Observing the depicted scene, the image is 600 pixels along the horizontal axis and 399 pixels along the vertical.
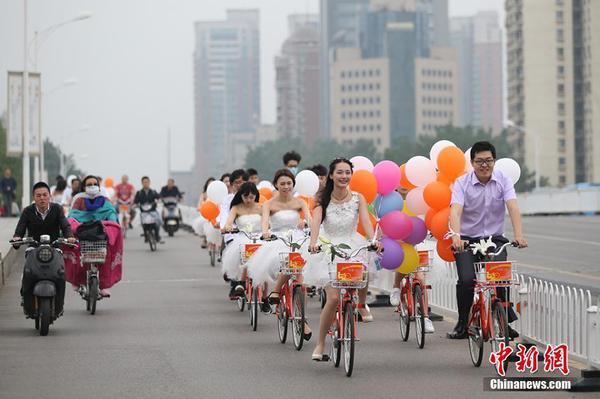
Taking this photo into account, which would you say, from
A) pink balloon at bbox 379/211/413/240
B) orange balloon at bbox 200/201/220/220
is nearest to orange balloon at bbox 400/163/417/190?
pink balloon at bbox 379/211/413/240

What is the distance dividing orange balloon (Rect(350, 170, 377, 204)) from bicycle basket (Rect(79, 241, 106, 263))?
4.77m

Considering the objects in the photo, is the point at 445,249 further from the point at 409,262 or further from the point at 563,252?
the point at 563,252

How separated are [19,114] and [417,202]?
31.6 metres

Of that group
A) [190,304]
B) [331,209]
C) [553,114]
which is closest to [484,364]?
[331,209]

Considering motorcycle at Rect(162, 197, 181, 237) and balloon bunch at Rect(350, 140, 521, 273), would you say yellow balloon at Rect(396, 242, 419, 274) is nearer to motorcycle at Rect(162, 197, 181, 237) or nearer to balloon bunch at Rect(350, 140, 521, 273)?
balloon bunch at Rect(350, 140, 521, 273)

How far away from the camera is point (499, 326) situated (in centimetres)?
1223

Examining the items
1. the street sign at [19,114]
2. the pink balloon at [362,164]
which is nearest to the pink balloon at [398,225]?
the pink balloon at [362,164]

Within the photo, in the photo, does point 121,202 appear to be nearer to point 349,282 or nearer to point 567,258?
point 567,258

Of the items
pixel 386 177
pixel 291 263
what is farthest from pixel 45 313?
pixel 386 177

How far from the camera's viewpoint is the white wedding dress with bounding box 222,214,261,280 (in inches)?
717

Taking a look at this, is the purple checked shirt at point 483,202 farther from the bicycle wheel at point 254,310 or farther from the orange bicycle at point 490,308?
the bicycle wheel at point 254,310

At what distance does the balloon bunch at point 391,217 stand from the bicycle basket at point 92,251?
4542 mm

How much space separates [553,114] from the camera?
18200cm

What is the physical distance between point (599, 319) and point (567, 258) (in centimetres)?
2019
